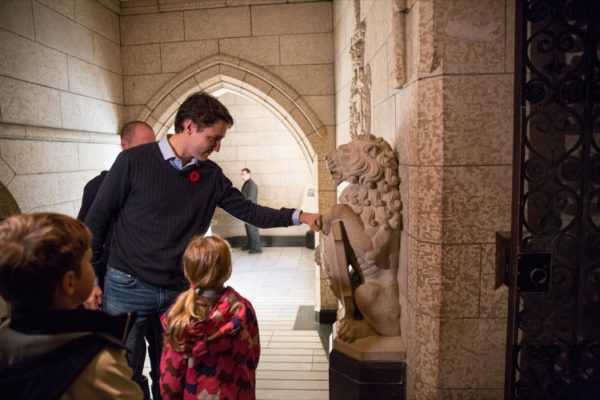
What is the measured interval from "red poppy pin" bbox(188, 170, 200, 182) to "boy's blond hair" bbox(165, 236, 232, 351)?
0.36 metres

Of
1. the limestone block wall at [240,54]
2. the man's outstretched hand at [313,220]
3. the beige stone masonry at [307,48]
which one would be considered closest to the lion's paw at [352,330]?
the man's outstretched hand at [313,220]

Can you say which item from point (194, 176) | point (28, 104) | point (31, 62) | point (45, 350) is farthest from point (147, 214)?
point (31, 62)

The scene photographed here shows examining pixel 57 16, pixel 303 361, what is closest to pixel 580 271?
pixel 303 361

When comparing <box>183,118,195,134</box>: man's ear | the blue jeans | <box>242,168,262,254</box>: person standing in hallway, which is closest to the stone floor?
<box>242,168,262,254</box>: person standing in hallway

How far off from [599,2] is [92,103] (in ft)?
10.6

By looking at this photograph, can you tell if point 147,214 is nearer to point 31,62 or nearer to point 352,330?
point 352,330

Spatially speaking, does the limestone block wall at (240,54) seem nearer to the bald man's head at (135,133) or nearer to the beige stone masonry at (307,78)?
the beige stone masonry at (307,78)

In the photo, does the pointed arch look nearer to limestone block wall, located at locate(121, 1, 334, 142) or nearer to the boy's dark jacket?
limestone block wall, located at locate(121, 1, 334, 142)

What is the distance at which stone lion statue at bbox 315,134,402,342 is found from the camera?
1585 mm

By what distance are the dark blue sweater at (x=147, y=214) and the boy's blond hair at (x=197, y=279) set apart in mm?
287

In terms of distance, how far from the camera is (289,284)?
4875mm

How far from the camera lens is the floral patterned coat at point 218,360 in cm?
121

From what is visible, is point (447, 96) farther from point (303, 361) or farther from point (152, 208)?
point (303, 361)

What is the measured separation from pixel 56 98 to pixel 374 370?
259 cm
